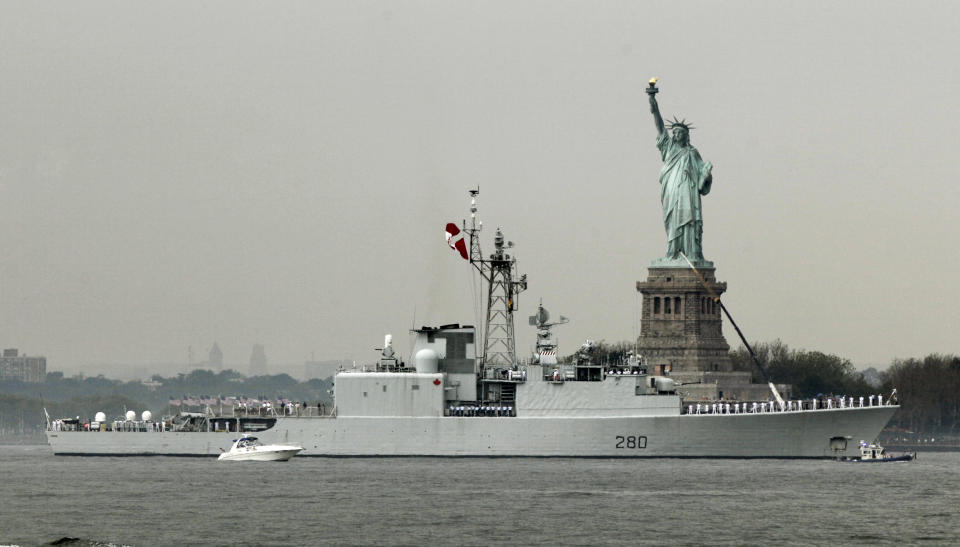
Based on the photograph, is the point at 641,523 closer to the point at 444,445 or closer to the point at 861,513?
the point at 861,513

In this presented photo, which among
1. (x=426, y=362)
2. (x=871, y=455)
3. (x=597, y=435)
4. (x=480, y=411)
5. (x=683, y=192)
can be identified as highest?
(x=683, y=192)

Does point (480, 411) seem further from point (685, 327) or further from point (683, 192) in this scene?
point (683, 192)

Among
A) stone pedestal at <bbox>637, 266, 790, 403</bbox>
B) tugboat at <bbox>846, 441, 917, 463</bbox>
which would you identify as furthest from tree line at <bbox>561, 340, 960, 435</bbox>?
tugboat at <bbox>846, 441, 917, 463</bbox>

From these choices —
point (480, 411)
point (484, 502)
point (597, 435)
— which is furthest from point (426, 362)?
point (484, 502)

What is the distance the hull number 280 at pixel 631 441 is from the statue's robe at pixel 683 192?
48191 mm

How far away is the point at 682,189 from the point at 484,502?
71.7m

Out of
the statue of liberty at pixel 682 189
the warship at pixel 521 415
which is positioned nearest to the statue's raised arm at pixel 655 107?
the statue of liberty at pixel 682 189

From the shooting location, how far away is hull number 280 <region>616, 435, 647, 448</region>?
283 ft

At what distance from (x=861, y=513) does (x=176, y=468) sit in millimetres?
35843

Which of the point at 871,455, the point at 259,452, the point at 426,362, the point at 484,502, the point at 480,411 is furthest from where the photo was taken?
the point at 871,455

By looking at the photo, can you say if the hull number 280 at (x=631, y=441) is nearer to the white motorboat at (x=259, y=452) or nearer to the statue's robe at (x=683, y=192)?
Result: the white motorboat at (x=259, y=452)

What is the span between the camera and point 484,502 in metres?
64.1

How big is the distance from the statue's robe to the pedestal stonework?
6.86ft

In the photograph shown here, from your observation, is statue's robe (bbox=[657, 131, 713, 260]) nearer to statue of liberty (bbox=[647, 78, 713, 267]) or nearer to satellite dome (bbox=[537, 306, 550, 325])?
statue of liberty (bbox=[647, 78, 713, 267])
